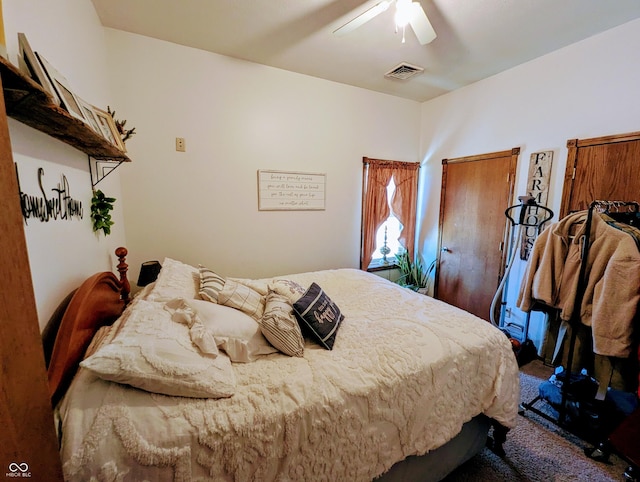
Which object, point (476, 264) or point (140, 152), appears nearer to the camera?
point (140, 152)

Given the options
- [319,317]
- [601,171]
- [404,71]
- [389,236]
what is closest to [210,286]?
[319,317]

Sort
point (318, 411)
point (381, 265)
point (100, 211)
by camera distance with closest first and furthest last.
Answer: point (318, 411) < point (100, 211) < point (381, 265)

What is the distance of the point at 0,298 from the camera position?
1.62 ft

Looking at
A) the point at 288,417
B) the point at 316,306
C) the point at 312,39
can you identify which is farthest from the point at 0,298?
the point at 312,39

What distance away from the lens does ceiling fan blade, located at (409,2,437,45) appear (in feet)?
5.31

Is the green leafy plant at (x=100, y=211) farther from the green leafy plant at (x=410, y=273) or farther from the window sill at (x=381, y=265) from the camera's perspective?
the green leafy plant at (x=410, y=273)

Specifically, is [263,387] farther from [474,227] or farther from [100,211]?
[474,227]

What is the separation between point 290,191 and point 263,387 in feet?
7.24

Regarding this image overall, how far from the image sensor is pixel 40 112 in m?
0.86

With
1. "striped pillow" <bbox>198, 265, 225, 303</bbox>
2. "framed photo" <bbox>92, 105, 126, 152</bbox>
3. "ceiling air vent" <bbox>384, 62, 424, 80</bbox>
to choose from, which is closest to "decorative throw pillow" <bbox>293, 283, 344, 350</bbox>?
"striped pillow" <bbox>198, 265, 225, 303</bbox>

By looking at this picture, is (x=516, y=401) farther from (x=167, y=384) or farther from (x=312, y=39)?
(x=312, y=39)

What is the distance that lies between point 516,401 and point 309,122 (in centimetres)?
294

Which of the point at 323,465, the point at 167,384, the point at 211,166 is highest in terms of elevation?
the point at 211,166

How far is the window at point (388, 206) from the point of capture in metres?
3.37
